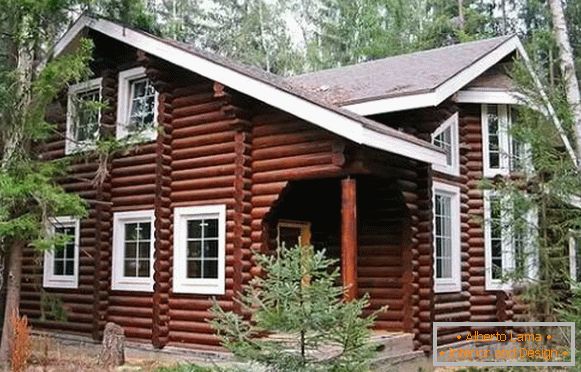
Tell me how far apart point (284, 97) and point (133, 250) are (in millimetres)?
4364

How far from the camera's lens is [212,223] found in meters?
10.4

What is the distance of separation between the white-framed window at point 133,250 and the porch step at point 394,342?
388 centimetres

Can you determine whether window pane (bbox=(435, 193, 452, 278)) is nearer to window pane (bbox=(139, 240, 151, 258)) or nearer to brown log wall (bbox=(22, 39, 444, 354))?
brown log wall (bbox=(22, 39, 444, 354))

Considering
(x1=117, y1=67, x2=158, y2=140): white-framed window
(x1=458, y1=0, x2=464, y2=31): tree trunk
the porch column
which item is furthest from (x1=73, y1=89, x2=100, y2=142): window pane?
(x1=458, y1=0, x2=464, y2=31): tree trunk

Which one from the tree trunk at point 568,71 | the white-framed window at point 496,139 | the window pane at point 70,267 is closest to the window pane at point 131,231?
the window pane at point 70,267

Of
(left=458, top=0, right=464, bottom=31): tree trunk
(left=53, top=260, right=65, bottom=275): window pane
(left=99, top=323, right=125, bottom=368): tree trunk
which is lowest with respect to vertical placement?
(left=99, top=323, right=125, bottom=368): tree trunk

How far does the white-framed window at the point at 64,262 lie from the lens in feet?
41.2

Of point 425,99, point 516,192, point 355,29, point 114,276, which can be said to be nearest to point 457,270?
point 516,192

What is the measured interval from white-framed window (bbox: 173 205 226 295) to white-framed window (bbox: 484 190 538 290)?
13.5 feet

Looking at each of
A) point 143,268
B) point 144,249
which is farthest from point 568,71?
point 143,268

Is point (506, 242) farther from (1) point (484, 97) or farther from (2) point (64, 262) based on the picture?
(2) point (64, 262)

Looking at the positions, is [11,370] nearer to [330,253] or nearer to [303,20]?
[330,253]

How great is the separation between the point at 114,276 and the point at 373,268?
446 cm

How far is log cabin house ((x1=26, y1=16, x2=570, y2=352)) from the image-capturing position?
9570 mm
